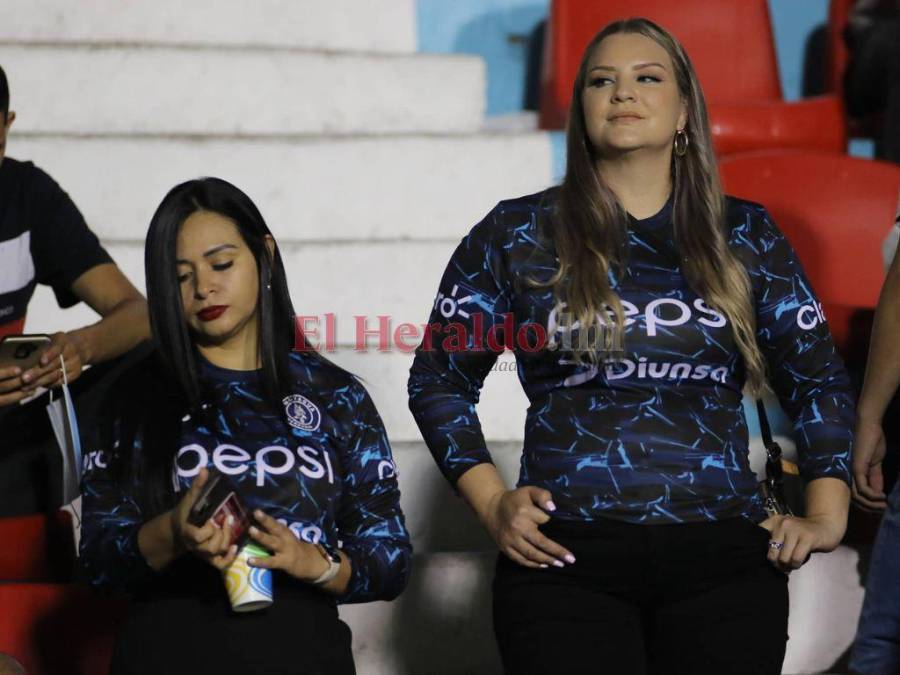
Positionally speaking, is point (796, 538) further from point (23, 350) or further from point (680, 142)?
point (23, 350)

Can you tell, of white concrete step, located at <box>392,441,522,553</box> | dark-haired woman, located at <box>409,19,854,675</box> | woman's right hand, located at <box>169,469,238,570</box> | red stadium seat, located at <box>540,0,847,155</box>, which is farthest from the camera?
red stadium seat, located at <box>540,0,847,155</box>

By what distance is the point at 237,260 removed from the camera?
1646mm

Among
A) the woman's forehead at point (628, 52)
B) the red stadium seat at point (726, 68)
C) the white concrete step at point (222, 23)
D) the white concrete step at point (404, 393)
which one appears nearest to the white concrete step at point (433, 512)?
the white concrete step at point (404, 393)

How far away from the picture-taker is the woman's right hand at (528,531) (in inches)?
57.8

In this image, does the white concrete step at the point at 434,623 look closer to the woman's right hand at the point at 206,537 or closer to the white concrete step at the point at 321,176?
the woman's right hand at the point at 206,537

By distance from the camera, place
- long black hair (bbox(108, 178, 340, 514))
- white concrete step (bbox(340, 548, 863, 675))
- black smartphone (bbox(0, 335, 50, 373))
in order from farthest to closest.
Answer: white concrete step (bbox(340, 548, 863, 675)), black smartphone (bbox(0, 335, 50, 373)), long black hair (bbox(108, 178, 340, 514))

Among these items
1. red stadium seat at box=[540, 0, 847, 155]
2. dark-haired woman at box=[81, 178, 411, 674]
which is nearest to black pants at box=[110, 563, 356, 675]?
dark-haired woman at box=[81, 178, 411, 674]

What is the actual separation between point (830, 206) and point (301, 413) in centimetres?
161

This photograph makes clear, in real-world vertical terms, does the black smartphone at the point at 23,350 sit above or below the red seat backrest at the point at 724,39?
below

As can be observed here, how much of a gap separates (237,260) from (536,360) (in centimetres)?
37

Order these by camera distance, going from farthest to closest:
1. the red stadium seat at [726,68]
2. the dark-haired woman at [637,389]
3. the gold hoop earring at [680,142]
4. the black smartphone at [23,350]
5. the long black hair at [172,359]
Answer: the red stadium seat at [726,68], the black smartphone at [23,350], the gold hoop earring at [680,142], the long black hair at [172,359], the dark-haired woman at [637,389]

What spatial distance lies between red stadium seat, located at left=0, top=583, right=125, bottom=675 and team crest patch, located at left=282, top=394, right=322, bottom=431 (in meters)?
0.39

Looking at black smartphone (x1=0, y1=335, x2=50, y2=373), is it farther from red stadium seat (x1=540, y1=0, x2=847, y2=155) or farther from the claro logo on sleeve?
red stadium seat (x1=540, y1=0, x2=847, y2=155)

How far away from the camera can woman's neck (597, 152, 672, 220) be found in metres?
1.66
